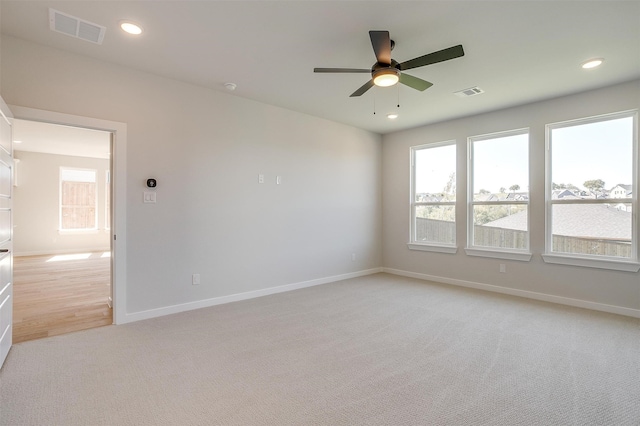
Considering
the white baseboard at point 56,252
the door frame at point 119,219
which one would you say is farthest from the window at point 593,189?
the white baseboard at point 56,252

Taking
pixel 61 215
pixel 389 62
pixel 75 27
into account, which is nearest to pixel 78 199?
pixel 61 215

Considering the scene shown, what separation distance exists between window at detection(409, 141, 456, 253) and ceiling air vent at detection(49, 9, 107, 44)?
4885 millimetres

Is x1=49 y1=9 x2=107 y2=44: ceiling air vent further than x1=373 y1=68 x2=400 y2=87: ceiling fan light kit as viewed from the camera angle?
No

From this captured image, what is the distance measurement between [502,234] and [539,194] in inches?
30.4

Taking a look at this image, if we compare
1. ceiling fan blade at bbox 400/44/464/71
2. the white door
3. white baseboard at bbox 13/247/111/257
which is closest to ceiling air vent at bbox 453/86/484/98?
ceiling fan blade at bbox 400/44/464/71

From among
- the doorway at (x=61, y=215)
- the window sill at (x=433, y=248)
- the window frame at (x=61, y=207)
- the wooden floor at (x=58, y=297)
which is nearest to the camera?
the wooden floor at (x=58, y=297)

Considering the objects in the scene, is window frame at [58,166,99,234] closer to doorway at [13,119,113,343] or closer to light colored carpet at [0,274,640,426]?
doorway at [13,119,113,343]

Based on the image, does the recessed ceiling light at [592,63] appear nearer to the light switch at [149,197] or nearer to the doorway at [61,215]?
the light switch at [149,197]

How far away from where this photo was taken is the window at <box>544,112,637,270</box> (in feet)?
12.5

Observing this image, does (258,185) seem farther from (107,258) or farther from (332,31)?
(107,258)

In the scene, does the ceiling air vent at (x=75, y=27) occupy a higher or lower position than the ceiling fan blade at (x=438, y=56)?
higher

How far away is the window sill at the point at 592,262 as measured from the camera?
3.73m

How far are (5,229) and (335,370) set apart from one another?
296 cm

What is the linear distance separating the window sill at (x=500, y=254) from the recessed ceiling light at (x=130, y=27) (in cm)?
512
